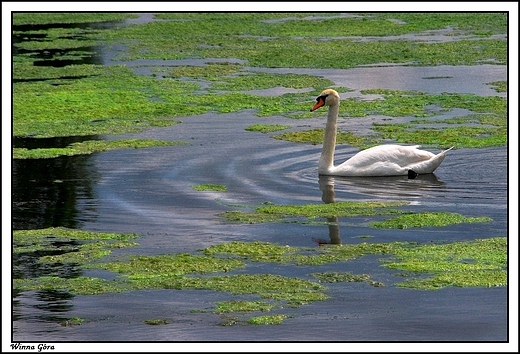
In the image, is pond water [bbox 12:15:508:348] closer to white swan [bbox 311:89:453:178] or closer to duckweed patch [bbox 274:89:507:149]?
white swan [bbox 311:89:453:178]

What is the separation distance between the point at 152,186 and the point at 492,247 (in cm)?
442

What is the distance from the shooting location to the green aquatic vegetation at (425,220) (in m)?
11.9

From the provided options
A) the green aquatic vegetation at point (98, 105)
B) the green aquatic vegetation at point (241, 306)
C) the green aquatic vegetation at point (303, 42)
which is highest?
the green aquatic vegetation at point (303, 42)

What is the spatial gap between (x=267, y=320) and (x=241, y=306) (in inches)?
16.7

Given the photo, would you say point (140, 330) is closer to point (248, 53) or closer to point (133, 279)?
point (133, 279)

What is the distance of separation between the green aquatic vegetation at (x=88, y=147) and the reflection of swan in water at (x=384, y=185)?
3063 mm

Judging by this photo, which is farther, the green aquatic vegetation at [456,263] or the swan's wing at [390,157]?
the swan's wing at [390,157]

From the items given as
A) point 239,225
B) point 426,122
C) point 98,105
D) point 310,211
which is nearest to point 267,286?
point 239,225

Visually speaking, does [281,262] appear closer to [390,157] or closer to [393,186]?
[393,186]

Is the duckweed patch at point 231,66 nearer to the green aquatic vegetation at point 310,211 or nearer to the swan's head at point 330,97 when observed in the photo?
the swan's head at point 330,97

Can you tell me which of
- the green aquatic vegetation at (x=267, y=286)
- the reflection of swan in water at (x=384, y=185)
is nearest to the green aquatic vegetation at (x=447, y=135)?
the reflection of swan in water at (x=384, y=185)

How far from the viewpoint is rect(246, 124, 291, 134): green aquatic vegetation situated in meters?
17.4

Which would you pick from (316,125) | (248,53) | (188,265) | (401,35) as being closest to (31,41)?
(248,53)

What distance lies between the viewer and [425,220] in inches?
472
